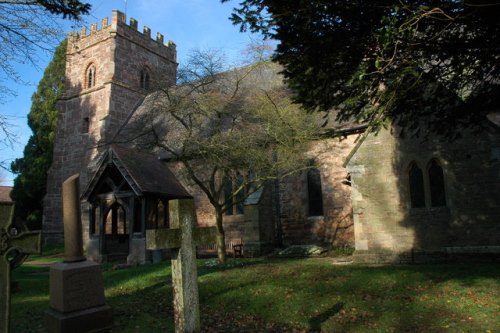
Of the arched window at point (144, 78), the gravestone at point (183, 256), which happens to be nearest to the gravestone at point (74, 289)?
the gravestone at point (183, 256)

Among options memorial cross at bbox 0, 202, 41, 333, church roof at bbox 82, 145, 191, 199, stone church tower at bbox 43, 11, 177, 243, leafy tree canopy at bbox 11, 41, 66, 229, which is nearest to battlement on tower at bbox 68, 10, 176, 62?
stone church tower at bbox 43, 11, 177, 243

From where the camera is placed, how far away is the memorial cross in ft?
14.8

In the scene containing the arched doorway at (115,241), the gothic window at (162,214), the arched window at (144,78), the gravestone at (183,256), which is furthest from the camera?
the arched window at (144,78)

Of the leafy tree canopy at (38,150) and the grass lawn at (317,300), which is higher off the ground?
the leafy tree canopy at (38,150)

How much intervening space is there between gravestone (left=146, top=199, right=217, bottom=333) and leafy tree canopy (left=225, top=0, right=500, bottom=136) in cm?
321

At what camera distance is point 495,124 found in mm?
12062

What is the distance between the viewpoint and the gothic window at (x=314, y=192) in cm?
1833

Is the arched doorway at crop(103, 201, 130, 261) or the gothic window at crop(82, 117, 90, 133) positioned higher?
the gothic window at crop(82, 117, 90, 133)

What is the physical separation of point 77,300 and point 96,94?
22.1 m

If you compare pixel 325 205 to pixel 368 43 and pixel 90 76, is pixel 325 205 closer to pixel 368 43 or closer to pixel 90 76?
pixel 368 43

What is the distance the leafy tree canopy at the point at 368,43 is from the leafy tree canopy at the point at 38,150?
1066 inches

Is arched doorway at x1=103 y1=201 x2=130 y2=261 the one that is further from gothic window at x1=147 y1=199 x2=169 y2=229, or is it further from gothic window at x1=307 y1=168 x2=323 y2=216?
gothic window at x1=307 y1=168 x2=323 y2=216

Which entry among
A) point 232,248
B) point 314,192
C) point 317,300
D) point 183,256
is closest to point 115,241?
point 232,248

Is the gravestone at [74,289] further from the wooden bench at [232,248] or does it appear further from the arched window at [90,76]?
the arched window at [90,76]
